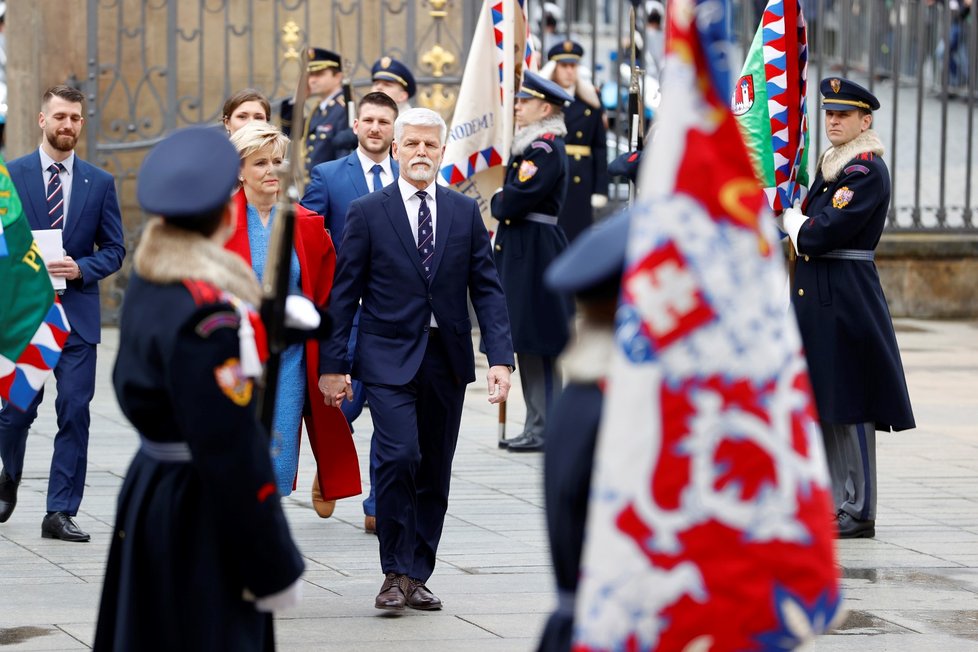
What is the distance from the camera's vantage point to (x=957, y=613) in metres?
6.11

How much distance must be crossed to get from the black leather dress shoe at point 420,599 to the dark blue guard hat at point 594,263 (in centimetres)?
315

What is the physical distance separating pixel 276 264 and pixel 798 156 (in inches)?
172

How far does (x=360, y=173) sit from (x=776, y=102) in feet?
6.19

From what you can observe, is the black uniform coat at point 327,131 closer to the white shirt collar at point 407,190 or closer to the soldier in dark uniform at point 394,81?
the soldier in dark uniform at point 394,81

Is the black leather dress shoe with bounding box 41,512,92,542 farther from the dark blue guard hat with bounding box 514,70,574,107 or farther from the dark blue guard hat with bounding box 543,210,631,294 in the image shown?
the dark blue guard hat with bounding box 543,210,631,294

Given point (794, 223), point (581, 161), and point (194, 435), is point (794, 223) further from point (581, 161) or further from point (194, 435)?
point (581, 161)

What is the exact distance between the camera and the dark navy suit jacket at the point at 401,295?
6219mm

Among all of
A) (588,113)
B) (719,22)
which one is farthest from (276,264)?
(588,113)

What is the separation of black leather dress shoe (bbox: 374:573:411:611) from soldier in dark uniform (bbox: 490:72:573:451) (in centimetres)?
370

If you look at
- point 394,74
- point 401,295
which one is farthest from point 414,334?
point 394,74

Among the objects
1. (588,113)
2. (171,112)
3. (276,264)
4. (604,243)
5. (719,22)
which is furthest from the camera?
(171,112)

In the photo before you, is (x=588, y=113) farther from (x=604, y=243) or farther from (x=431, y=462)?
(x=604, y=243)

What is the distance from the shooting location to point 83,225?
753 centimetres

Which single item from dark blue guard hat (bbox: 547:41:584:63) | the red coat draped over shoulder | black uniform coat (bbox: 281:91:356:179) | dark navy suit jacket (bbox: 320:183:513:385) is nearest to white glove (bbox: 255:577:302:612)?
dark navy suit jacket (bbox: 320:183:513:385)
